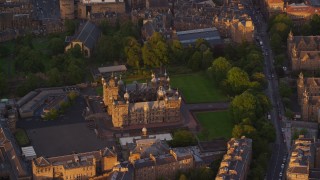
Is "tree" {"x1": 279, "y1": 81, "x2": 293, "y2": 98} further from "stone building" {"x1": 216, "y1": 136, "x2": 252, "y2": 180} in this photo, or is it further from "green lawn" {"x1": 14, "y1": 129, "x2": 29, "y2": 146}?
"green lawn" {"x1": 14, "y1": 129, "x2": 29, "y2": 146}

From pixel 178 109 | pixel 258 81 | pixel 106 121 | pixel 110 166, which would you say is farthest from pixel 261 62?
pixel 110 166

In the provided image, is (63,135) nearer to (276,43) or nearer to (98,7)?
(276,43)

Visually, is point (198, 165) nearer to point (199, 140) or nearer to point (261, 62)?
point (199, 140)

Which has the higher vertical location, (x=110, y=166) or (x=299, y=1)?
(x=299, y=1)

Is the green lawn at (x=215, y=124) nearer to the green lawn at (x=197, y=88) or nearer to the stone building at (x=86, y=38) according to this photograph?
the green lawn at (x=197, y=88)

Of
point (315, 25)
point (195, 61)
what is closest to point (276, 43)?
point (315, 25)

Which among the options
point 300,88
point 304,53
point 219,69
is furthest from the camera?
point 304,53
